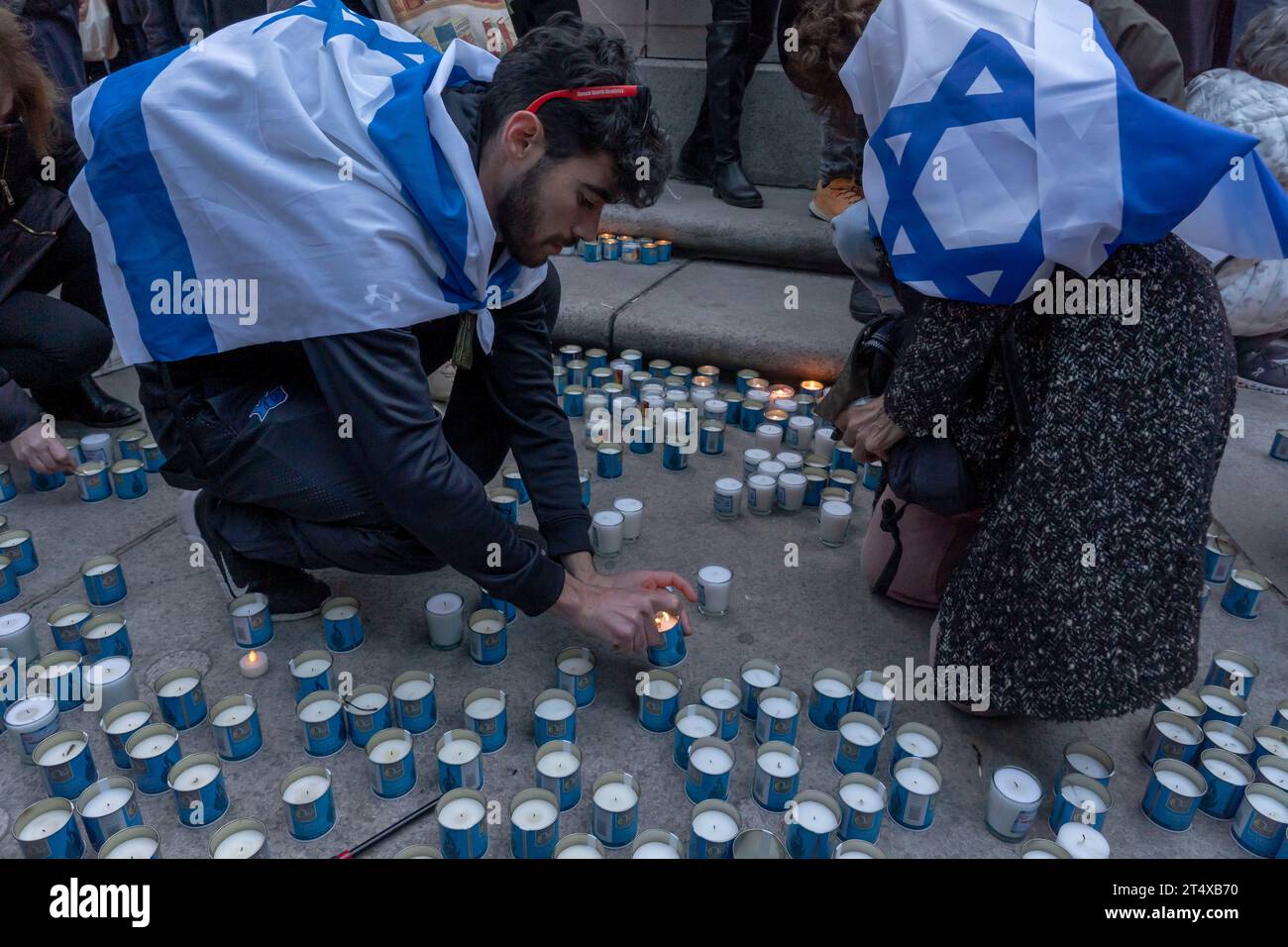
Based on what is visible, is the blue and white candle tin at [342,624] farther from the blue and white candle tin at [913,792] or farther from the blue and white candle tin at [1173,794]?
the blue and white candle tin at [1173,794]

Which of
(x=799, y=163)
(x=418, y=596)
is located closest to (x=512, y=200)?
(x=418, y=596)

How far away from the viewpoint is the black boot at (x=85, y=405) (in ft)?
9.06

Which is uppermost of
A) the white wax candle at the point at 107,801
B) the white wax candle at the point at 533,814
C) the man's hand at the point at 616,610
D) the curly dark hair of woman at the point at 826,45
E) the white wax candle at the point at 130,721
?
the curly dark hair of woman at the point at 826,45

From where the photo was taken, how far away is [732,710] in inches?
65.0

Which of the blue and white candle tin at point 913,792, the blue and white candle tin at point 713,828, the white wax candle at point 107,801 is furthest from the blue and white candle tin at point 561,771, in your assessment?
the white wax candle at point 107,801

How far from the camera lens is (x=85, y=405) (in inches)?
109

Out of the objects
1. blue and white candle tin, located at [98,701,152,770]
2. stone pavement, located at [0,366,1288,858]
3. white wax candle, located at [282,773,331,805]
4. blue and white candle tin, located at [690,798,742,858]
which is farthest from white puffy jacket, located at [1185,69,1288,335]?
blue and white candle tin, located at [98,701,152,770]

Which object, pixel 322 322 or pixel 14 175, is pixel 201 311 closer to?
pixel 322 322

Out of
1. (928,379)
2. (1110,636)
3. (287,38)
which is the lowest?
(1110,636)

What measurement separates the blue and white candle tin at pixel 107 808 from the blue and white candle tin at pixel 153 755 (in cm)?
3

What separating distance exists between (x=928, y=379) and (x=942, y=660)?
54 centimetres

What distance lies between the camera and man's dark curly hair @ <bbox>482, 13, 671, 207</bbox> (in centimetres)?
148

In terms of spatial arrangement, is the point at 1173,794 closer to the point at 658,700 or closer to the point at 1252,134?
the point at 658,700

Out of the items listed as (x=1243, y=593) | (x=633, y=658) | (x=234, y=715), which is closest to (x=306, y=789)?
(x=234, y=715)
